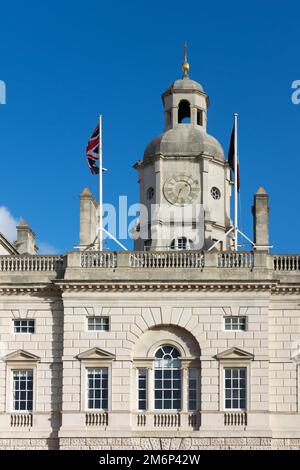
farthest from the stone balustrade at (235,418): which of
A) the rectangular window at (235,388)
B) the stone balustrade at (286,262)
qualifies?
the stone balustrade at (286,262)

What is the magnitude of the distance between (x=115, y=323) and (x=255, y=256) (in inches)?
284

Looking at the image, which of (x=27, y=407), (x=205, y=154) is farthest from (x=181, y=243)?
(x=27, y=407)

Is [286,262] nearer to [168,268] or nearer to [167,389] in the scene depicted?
[168,268]

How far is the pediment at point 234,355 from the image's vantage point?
50438 mm

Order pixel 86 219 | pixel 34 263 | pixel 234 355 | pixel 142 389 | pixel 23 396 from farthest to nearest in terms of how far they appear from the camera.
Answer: pixel 86 219 → pixel 34 263 → pixel 23 396 → pixel 142 389 → pixel 234 355

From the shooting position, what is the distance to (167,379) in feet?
168

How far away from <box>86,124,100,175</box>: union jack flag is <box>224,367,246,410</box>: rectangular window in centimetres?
1243

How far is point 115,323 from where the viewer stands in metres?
51.2

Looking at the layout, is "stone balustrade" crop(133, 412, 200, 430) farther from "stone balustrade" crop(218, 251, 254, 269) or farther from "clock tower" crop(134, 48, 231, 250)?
"clock tower" crop(134, 48, 231, 250)

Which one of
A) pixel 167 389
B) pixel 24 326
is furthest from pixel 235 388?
pixel 24 326

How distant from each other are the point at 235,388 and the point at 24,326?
10304mm

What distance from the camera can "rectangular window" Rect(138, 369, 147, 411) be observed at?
167ft

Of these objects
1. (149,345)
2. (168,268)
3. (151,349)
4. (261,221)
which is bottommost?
(151,349)

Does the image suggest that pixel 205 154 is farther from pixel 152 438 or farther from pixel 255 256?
pixel 152 438
